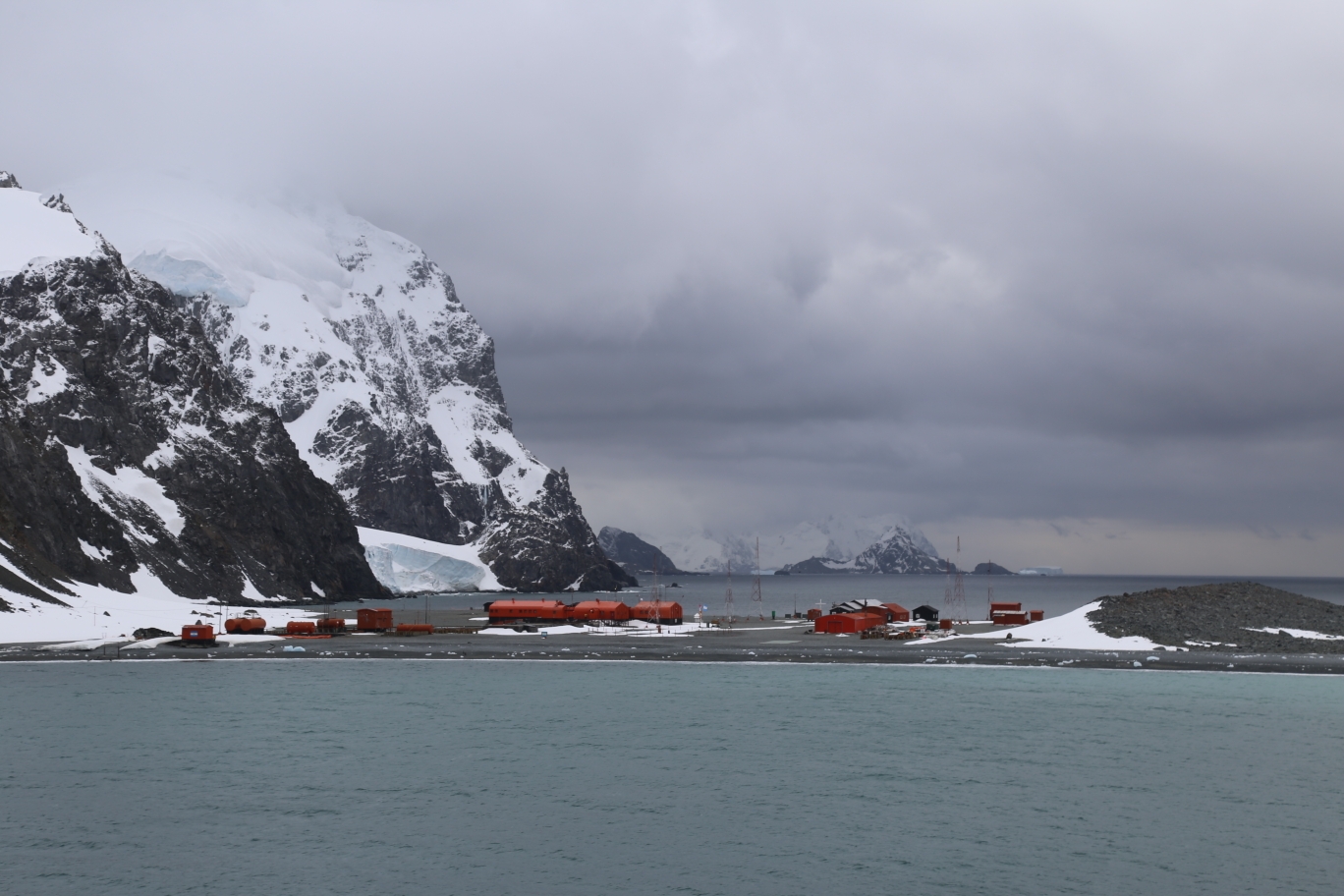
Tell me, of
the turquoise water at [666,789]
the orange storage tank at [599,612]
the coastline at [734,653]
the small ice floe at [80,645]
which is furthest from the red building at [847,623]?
the small ice floe at [80,645]

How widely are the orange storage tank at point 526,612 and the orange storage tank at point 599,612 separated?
1.52m

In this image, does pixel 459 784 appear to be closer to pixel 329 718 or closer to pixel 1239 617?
pixel 329 718

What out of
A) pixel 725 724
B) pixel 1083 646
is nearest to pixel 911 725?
pixel 725 724

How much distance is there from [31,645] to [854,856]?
96.8 metres

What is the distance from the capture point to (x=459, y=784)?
51.5 metres

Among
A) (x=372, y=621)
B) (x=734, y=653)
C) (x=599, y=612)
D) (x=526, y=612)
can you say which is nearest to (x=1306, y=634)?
(x=734, y=653)

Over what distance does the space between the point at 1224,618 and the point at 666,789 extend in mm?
84415

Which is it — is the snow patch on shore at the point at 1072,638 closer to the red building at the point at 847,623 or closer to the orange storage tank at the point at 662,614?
the red building at the point at 847,623

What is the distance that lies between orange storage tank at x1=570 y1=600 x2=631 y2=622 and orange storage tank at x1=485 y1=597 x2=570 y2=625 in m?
1.52

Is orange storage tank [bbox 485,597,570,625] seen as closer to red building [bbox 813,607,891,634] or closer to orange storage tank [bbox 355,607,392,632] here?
orange storage tank [bbox 355,607,392,632]

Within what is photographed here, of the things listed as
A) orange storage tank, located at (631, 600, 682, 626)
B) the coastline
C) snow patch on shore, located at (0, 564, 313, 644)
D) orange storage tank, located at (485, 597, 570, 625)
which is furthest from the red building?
snow patch on shore, located at (0, 564, 313, 644)

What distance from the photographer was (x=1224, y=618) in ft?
383

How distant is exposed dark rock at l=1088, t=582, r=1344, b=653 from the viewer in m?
109

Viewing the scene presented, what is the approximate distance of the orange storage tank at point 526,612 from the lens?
515ft
